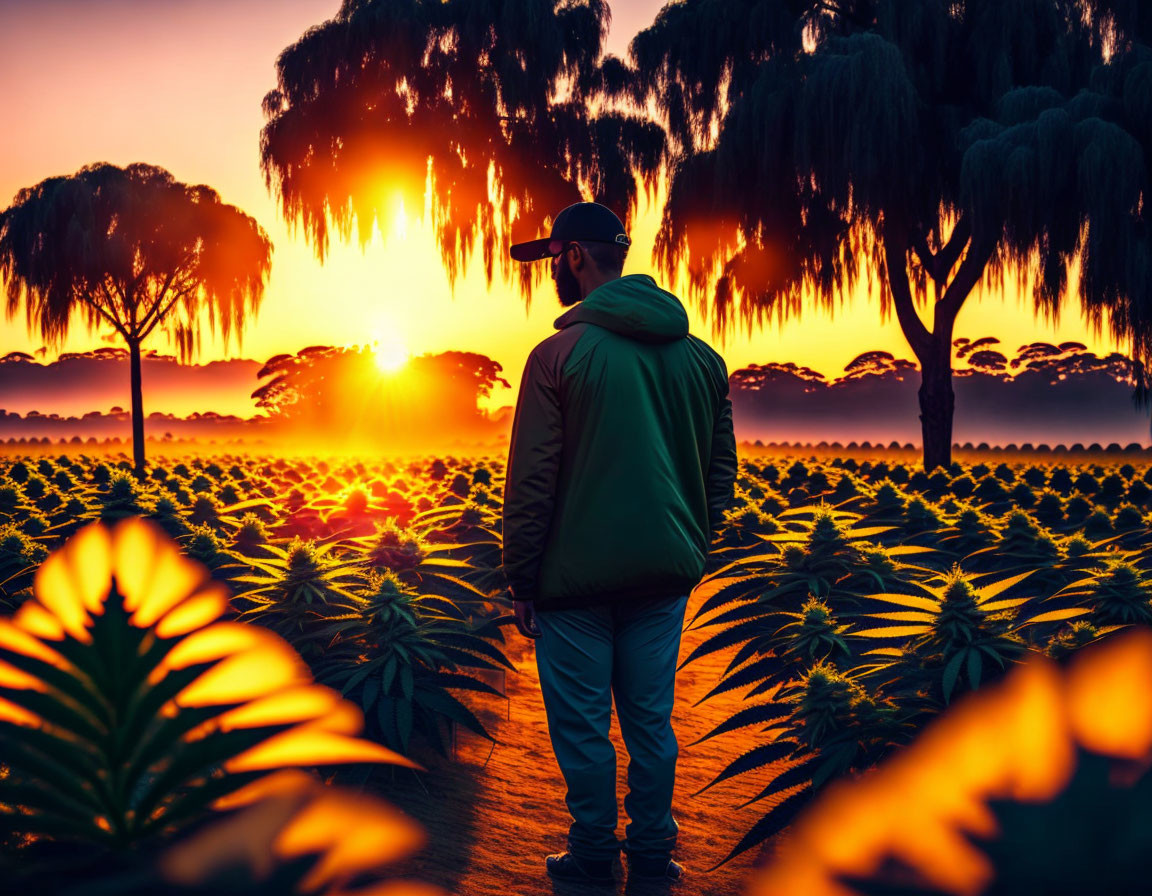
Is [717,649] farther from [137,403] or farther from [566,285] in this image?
[137,403]

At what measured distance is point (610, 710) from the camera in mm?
2309

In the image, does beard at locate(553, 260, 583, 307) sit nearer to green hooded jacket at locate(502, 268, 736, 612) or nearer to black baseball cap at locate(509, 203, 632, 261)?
black baseball cap at locate(509, 203, 632, 261)

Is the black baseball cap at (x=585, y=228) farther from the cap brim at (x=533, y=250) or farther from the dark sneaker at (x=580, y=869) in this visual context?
the dark sneaker at (x=580, y=869)

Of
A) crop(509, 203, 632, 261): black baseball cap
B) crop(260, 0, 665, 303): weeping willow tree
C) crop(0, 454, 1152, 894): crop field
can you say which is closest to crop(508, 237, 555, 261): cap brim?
crop(509, 203, 632, 261): black baseball cap

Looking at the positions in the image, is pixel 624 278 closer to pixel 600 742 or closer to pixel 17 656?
pixel 600 742

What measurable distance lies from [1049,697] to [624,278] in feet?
6.26

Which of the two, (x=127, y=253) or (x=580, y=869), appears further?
(x=127, y=253)

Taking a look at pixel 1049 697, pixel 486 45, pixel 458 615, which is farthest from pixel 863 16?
pixel 1049 697

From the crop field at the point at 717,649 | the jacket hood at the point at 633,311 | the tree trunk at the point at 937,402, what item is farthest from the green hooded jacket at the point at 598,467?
the tree trunk at the point at 937,402

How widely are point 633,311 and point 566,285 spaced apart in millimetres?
348

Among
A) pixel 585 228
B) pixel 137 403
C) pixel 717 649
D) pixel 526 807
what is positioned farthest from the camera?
pixel 137 403

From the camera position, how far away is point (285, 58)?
1246 cm

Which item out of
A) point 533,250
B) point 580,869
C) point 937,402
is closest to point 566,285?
point 533,250

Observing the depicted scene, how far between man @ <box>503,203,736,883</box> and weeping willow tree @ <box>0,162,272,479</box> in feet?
54.5
